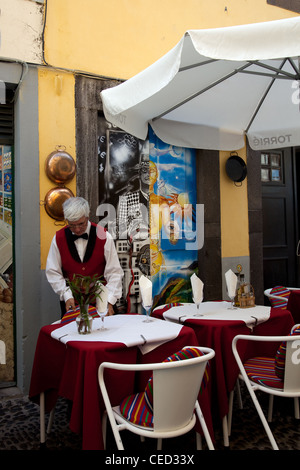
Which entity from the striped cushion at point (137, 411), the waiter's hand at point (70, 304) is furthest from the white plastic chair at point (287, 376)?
the waiter's hand at point (70, 304)

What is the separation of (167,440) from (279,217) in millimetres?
4341

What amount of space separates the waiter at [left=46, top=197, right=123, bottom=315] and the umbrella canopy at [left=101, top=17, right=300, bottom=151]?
1.01 meters

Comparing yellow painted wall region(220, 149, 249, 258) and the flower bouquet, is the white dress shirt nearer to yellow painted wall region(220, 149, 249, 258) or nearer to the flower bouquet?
the flower bouquet

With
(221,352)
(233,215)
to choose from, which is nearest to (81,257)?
(221,352)

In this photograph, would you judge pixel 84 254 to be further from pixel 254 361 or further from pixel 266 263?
pixel 266 263

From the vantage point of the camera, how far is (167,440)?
313 cm

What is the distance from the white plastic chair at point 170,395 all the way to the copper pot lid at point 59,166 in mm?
2547

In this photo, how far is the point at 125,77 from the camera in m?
5.04

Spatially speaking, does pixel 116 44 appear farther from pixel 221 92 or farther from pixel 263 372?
pixel 263 372

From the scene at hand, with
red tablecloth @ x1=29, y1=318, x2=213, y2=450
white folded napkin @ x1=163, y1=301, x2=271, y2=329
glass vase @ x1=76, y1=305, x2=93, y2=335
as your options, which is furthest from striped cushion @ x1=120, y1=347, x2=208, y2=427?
white folded napkin @ x1=163, y1=301, x2=271, y2=329

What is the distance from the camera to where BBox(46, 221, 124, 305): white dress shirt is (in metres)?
3.94

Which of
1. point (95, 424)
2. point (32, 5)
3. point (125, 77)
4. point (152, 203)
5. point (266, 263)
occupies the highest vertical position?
point (32, 5)
